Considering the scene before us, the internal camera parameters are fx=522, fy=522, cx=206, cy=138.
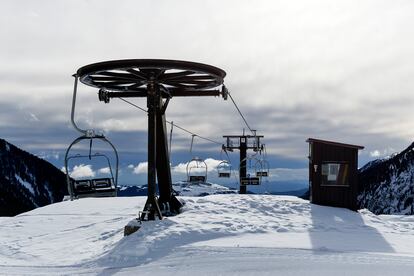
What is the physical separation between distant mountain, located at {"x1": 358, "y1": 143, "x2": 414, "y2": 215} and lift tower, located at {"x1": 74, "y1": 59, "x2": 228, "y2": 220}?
124921mm

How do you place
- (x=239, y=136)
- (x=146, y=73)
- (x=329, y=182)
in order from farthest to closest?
(x=239, y=136), (x=329, y=182), (x=146, y=73)

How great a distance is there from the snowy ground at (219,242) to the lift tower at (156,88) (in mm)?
823

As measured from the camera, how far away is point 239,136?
3353 centimetres

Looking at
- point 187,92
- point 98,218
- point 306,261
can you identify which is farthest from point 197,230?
point 98,218

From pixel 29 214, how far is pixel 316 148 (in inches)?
452

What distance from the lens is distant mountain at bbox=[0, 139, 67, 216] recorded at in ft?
509

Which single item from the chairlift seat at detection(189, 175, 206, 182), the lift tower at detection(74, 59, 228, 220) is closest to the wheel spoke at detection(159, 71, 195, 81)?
the lift tower at detection(74, 59, 228, 220)

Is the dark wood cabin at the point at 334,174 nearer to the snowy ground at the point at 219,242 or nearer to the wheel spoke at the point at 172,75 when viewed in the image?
the snowy ground at the point at 219,242

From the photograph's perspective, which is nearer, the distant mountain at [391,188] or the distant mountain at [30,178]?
the distant mountain at [391,188]

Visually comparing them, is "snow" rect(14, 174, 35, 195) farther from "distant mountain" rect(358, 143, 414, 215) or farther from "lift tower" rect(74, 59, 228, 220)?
"lift tower" rect(74, 59, 228, 220)

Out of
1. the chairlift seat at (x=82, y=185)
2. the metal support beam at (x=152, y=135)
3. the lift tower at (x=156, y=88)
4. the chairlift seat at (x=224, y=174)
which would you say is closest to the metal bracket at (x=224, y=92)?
the lift tower at (x=156, y=88)

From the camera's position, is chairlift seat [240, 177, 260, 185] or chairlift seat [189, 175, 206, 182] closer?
chairlift seat [189, 175, 206, 182]

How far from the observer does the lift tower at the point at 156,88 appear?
12844mm

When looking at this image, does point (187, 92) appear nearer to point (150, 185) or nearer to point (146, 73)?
point (146, 73)
